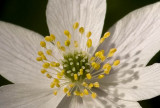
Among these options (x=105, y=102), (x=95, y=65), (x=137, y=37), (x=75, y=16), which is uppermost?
(x=75, y=16)

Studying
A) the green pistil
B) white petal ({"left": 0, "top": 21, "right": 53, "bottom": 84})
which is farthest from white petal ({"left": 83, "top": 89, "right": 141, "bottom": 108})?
white petal ({"left": 0, "top": 21, "right": 53, "bottom": 84})

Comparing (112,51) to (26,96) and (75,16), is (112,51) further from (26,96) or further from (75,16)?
(26,96)

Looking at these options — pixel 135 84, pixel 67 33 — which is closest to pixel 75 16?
pixel 67 33

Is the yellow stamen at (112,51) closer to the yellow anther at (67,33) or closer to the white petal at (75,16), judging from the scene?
the white petal at (75,16)

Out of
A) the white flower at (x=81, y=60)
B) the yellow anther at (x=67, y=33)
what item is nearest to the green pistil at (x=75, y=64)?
the white flower at (x=81, y=60)

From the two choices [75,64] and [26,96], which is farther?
[75,64]

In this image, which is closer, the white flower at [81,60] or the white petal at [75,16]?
the white flower at [81,60]

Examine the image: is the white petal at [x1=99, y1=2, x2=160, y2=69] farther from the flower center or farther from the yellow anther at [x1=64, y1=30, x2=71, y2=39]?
the yellow anther at [x1=64, y1=30, x2=71, y2=39]

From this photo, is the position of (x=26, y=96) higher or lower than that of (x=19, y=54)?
lower
